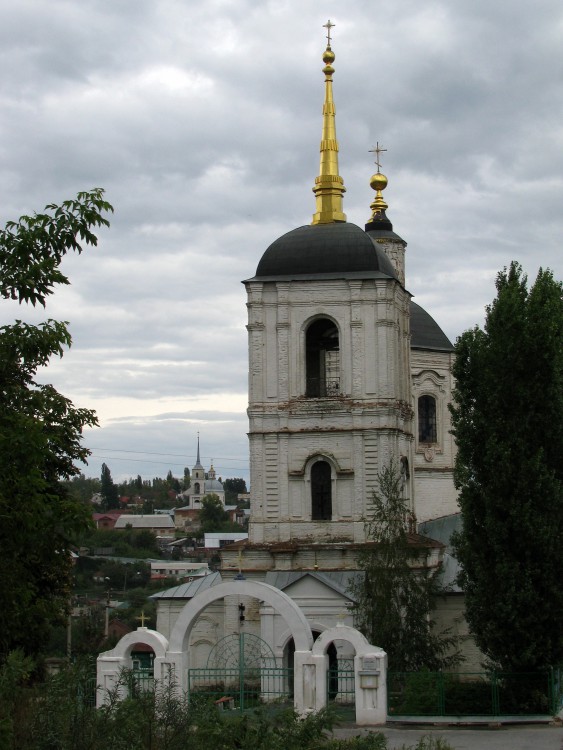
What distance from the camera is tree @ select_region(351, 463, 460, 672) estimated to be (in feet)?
84.1

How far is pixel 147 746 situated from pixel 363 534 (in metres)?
18.0

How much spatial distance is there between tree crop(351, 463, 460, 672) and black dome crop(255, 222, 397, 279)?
5.37 meters

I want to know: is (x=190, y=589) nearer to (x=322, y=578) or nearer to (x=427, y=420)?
(x=322, y=578)

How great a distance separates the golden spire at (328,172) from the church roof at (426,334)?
7604 millimetres

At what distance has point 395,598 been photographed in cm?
2625

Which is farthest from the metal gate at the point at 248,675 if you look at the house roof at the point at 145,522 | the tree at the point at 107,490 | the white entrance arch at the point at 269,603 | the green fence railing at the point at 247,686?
the tree at the point at 107,490

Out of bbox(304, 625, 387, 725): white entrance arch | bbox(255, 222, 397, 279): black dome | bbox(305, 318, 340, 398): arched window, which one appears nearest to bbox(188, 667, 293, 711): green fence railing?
bbox(304, 625, 387, 725): white entrance arch

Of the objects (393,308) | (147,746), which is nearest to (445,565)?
(393,308)

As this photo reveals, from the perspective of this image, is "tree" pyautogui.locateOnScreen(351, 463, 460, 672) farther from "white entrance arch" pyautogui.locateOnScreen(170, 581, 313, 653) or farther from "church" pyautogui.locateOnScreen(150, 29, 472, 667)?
"white entrance arch" pyautogui.locateOnScreen(170, 581, 313, 653)

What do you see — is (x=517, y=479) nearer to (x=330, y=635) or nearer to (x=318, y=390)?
(x=330, y=635)

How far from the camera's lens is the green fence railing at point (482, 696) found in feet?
72.2

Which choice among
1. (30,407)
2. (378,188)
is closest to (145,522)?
(378,188)

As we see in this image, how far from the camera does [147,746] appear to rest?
40.1 feet

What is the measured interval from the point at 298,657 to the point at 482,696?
333 centimetres
